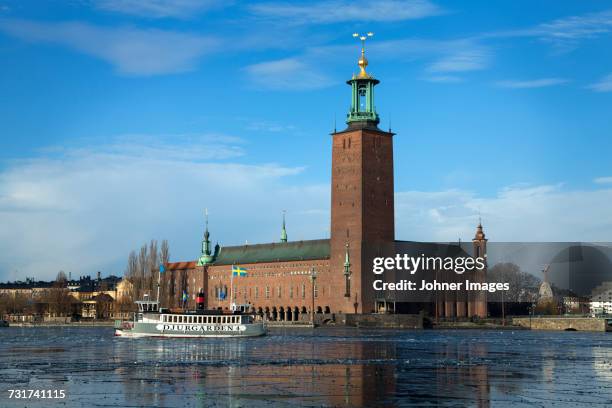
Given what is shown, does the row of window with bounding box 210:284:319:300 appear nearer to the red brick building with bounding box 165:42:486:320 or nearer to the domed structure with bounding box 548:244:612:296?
the red brick building with bounding box 165:42:486:320

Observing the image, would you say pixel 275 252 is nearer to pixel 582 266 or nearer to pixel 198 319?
pixel 582 266

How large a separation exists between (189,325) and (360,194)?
54.1m

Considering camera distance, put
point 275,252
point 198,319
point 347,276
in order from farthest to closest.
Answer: point 275,252, point 347,276, point 198,319

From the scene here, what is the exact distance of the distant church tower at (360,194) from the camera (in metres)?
121

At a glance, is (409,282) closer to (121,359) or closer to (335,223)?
(335,223)

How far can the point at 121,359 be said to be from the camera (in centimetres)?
4091

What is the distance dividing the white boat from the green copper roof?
55245mm

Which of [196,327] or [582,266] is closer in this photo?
[196,327]

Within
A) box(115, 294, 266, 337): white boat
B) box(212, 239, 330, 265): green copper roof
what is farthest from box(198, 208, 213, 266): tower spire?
box(115, 294, 266, 337): white boat

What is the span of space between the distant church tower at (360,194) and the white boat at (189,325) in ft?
157

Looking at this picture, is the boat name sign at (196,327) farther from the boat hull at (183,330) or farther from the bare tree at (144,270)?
the bare tree at (144,270)

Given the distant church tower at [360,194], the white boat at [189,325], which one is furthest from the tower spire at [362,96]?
the white boat at [189,325]

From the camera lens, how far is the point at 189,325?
234ft

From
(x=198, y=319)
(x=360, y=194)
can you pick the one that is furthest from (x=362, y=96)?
(x=198, y=319)
